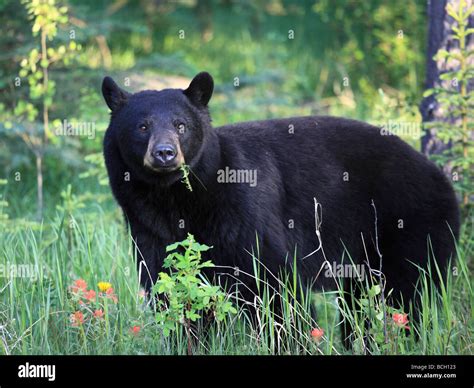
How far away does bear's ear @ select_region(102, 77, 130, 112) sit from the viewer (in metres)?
4.69

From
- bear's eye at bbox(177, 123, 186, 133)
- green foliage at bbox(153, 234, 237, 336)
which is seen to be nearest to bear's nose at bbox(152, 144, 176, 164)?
bear's eye at bbox(177, 123, 186, 133)

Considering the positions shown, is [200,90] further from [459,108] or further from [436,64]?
[436,64]

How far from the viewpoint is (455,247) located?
16.3 feet

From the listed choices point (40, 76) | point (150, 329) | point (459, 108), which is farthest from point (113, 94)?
point (459, 108)

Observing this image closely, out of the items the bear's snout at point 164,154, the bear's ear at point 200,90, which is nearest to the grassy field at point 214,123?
the bear's snout at point 164,154

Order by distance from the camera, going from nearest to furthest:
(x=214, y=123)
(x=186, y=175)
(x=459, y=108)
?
1. (x=186, y=175)
2. (x=459, y=108)
3. (x=214, y=123)

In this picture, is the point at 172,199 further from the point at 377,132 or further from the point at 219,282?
the point at 377,132

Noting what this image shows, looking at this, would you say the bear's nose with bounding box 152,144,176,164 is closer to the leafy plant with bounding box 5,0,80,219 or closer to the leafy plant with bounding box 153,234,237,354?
the leafy plant with bounding box 153,234,237,354

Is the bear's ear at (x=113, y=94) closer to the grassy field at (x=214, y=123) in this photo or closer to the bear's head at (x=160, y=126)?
the bear's head at (x=160, y=126)

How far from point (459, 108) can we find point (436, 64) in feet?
1.61

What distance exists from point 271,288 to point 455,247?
1191mm

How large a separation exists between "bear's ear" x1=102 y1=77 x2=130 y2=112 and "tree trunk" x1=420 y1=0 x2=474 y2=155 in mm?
2305

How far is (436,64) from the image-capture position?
607 cm
